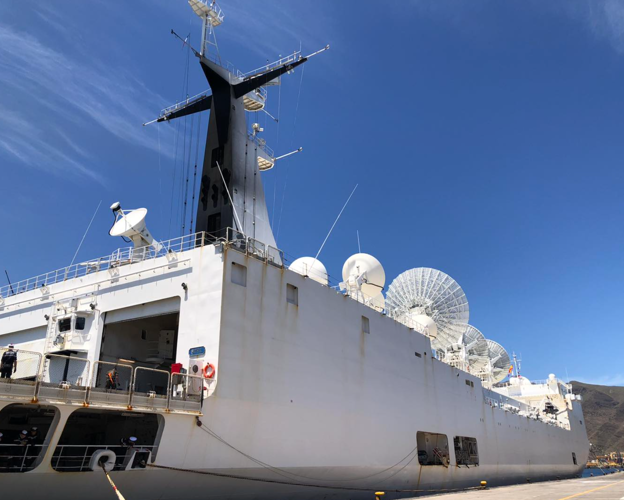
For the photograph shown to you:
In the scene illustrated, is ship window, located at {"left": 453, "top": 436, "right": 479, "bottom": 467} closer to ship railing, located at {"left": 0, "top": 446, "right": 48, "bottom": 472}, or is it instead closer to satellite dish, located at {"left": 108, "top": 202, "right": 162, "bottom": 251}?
satellite dish, located at {"left": 108, "top": 202, "right": 162, "bottom": 251}

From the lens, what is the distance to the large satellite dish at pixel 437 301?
3328 cm

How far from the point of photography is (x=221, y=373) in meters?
12.6

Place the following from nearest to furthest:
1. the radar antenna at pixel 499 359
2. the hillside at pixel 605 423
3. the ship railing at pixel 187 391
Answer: the ship railing at pixel 187 391, the radar antenna at pixel 499 359, the hillside at pixel 605 423

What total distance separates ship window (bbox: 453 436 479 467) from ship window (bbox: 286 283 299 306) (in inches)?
517

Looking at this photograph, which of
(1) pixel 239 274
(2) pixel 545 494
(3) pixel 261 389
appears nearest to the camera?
(3) pixel 261 389

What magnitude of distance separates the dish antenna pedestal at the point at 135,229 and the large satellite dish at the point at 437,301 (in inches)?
757

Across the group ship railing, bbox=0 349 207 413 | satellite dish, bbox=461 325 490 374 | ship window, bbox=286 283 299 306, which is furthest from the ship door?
satellite dish, bbox=461 325 490 374

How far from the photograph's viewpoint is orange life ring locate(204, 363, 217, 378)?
12.5 metres

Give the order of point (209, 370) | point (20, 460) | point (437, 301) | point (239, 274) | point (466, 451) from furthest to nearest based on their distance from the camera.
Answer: point (437, 301) → point (466, 451) → point (239, 274) → point (209, 370) → point (20, 460)

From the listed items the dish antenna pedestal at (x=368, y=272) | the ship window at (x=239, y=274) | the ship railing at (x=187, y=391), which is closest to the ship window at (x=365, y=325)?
the dish antenna pedestal at (x=368, y=272)

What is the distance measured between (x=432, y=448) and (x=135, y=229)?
15543 millimetres

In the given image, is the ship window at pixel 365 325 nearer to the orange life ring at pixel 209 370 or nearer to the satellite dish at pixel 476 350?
the orange life ring at pixel 209 370

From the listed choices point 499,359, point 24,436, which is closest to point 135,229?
point 24,436

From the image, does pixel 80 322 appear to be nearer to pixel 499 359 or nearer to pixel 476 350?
pixel 476 350
